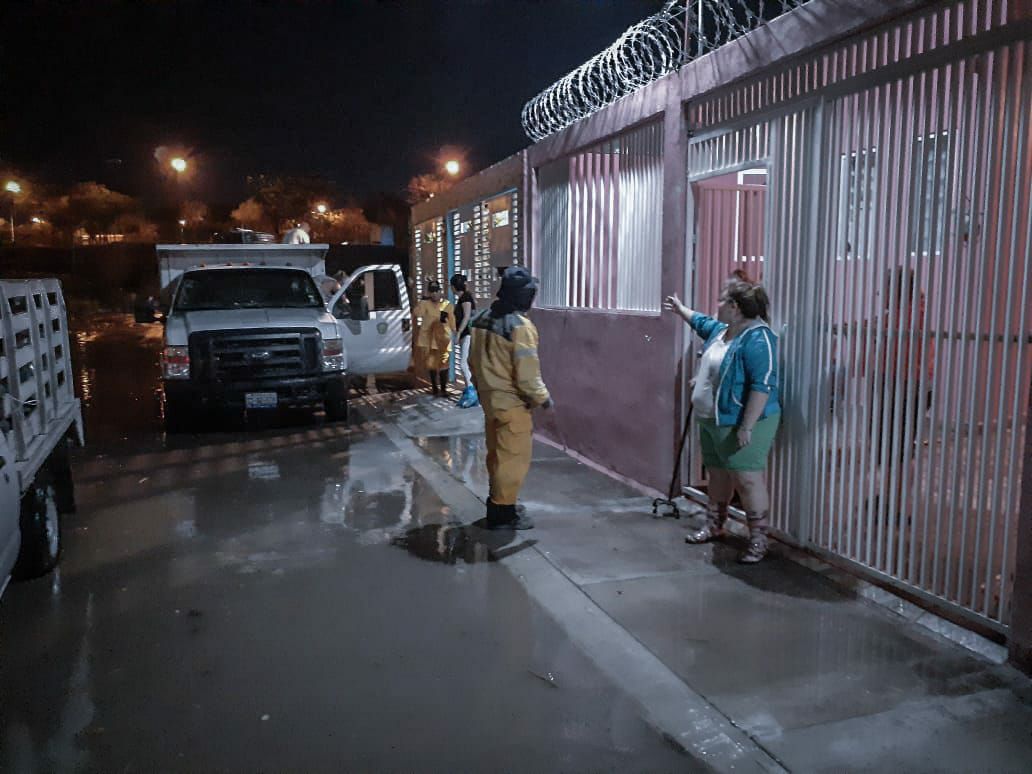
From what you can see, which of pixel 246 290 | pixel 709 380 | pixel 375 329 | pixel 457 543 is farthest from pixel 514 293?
pixel 375 329

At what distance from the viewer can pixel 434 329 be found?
12312 millimetres

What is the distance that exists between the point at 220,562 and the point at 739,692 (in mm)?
3390

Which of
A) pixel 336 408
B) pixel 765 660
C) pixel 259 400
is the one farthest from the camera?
pixel 336 408

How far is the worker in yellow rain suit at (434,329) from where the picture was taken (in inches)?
483

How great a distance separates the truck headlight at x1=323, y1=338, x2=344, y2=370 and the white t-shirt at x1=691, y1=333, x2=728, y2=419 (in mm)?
5993

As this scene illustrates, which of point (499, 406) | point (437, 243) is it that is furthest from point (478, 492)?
point (437, 243)

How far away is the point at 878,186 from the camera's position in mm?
4445

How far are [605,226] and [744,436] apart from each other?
11.8 feet

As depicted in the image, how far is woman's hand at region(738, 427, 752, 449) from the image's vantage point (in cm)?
478

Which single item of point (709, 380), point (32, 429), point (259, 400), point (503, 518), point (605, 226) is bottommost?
point (503, 518)

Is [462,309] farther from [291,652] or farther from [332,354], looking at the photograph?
[291,652]

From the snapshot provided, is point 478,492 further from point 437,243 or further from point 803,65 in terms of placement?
point 437,243

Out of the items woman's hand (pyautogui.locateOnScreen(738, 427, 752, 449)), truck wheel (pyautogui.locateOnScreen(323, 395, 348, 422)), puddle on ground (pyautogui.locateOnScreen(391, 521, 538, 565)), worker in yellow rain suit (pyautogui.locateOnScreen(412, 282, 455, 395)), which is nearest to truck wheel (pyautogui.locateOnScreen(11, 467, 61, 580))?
puddle on ground (pyautogui.locateOnScreen(391, 521, 538, 565))

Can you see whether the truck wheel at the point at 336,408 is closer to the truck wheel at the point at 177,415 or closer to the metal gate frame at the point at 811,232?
the truck wheel at the point at 177,415
